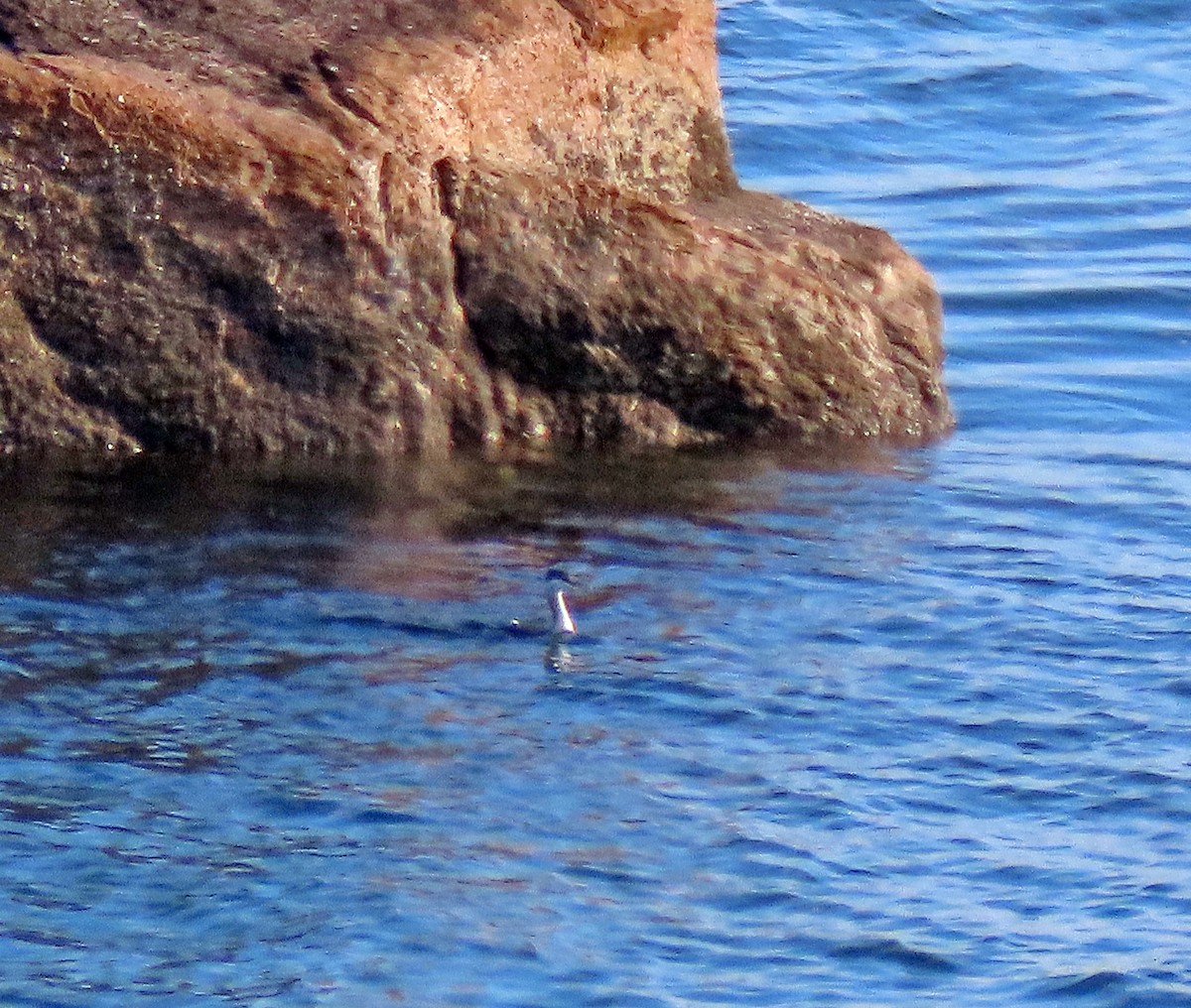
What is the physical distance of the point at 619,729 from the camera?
5.05 m

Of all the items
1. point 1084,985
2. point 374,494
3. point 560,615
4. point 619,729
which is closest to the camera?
point 1084,985

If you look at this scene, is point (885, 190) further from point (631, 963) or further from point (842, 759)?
point (631, 963)

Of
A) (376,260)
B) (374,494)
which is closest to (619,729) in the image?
(374,494)

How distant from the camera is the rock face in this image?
6609 millimetres

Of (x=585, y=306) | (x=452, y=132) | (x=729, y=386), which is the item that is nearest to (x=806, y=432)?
(x=729, y=386)

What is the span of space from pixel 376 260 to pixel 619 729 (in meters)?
2.20

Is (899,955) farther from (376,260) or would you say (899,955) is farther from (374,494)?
(376,260)

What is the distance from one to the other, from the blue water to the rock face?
0.23 meters

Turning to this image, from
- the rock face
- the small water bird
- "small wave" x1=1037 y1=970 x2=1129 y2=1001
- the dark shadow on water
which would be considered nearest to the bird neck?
the small water bird

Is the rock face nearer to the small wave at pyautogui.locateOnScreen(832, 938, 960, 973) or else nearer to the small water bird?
the small water bird

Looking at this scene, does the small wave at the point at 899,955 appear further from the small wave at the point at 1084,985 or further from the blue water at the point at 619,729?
the small wave at the point at 1084,985

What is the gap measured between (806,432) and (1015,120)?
245 inches

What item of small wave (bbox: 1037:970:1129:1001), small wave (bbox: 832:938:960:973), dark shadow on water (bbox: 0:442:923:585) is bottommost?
small wave (bbox: 1037:970:1129:1001)

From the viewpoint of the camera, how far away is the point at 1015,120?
1287 cm
